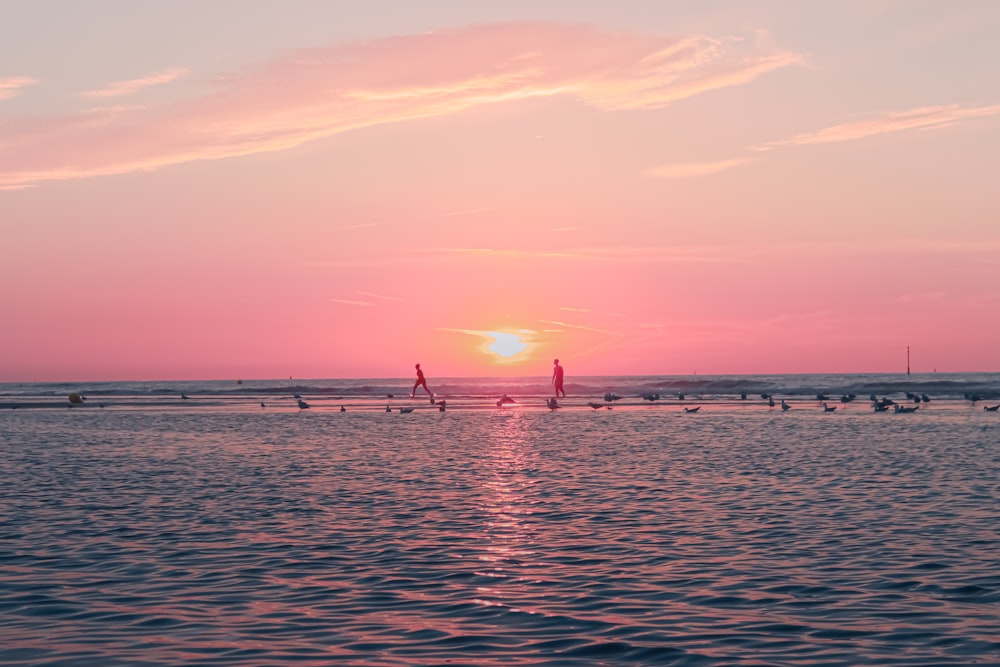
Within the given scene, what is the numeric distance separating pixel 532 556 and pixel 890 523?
222 inches

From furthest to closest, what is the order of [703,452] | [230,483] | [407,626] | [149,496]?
[703,452] → [230,483] → [149,496] → [407,626]

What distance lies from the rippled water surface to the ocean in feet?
0.14

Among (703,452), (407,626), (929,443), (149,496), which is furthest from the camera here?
(929,443)

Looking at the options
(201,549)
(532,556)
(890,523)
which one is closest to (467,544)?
(532,556)

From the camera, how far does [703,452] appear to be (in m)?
27.4

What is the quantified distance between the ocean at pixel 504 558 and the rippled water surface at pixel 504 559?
0.04m

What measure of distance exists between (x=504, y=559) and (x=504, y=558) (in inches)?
2.5

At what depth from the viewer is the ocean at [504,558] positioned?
847cm

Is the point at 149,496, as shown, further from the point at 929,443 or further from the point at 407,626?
the point at 929,443

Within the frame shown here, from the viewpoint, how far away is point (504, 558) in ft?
40.0

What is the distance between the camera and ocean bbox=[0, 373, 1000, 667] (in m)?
8.47

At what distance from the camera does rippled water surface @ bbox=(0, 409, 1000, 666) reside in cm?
847

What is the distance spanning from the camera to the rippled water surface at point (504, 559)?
8.47m

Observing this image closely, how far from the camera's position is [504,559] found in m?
12.1
